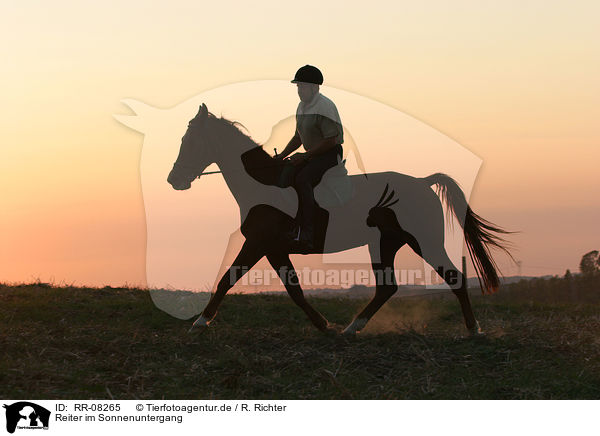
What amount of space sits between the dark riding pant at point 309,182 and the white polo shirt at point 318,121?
230mm

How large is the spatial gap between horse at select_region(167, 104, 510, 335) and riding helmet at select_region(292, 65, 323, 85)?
A: 3.54ft

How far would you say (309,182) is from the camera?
Result: 8.40 metres

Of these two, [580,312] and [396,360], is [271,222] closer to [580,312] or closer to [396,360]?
[396,360]

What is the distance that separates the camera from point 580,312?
11859 mm

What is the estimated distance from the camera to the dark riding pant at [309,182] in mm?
8367

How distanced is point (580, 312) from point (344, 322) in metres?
4.64

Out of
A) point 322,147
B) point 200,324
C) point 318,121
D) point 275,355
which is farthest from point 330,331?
point 318,121

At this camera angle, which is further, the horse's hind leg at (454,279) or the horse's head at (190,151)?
the horse's hind leg at (454,279)


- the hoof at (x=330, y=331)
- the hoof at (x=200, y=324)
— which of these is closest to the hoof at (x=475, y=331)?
the hoof at (x=330, y=331)

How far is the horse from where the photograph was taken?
28.3 ft

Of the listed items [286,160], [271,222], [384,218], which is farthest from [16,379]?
[384,218]

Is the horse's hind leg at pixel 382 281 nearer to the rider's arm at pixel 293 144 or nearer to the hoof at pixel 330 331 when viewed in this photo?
the hoof at pixel 330 331

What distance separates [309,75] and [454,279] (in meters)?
3.48
